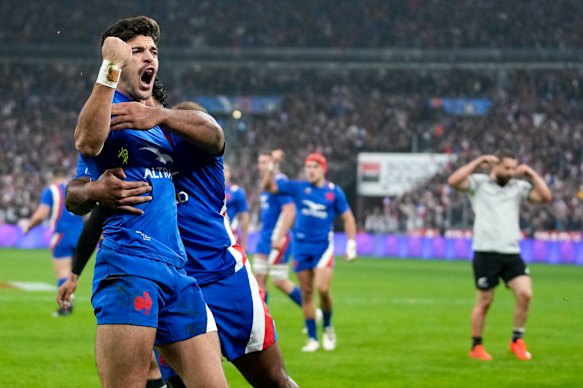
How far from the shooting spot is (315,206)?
14.5m

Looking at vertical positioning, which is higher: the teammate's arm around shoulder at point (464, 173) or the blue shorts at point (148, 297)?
the teammate's arm around shoulder at point (464, 173)

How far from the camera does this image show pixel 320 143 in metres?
52.3

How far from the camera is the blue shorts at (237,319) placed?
589 cm

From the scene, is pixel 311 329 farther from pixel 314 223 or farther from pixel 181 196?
pixel 181 196

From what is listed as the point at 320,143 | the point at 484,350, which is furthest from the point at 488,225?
the point at 320,143

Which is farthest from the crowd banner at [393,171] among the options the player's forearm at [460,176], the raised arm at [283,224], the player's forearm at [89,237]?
the player's forearm at [89,237]

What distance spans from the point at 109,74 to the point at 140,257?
89 centimetres

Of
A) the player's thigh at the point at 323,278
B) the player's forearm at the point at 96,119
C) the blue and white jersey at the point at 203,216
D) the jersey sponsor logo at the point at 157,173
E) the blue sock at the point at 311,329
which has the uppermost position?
the player's forearm at the point at 96,119

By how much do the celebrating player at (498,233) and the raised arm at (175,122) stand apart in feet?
25.6

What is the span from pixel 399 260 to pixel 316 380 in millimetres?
27829

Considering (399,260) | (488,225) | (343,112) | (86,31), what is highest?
(86,31)

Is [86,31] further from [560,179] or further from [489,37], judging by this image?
[560,179]

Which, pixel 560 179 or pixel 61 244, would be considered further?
pixel 560 179

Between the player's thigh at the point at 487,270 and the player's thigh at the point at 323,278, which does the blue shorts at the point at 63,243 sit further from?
the player's thigh at the point at 487,270
